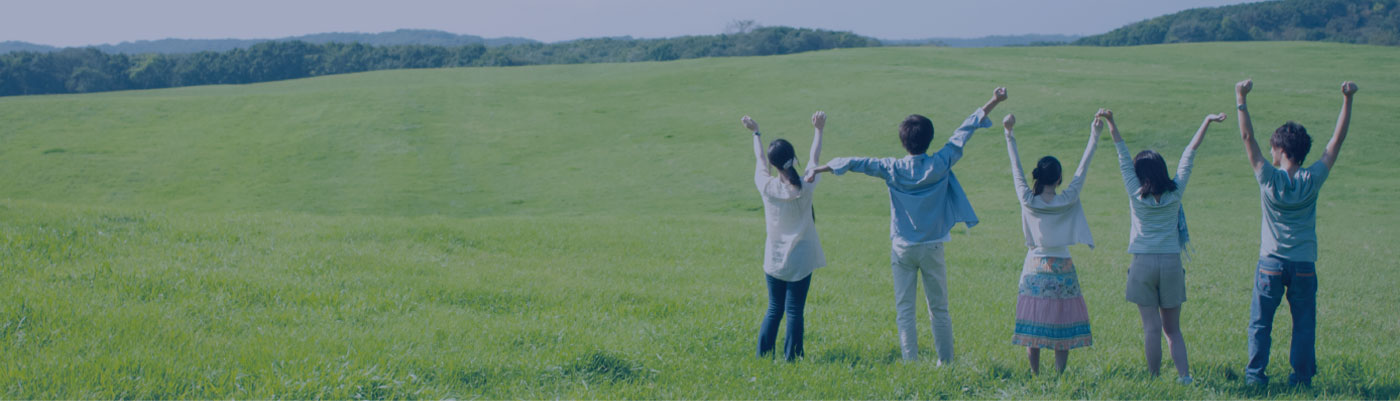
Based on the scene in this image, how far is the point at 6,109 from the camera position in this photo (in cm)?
3306

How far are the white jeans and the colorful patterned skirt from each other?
0.52 metres

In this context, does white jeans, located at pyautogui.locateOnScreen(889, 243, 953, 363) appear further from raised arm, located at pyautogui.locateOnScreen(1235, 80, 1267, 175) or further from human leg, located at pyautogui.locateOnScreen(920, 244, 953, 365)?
raised arm, located at pyautogui.locateOnScreen(1235, 80, 1267, 175)

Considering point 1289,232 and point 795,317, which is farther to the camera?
point 795,317

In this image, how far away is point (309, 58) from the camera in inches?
2955

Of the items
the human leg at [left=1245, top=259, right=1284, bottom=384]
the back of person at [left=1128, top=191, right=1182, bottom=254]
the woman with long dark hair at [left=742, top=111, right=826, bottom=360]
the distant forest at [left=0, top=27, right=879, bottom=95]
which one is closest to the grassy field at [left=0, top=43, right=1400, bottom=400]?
the human leg at [left=1245, top=259, right=1284, bottom=384]

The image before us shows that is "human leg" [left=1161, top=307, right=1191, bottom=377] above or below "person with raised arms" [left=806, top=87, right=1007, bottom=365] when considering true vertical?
below

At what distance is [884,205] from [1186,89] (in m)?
17.8

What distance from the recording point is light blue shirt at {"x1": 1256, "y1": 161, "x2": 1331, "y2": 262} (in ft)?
18.6

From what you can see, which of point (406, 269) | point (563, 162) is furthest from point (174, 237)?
point (563, 162)

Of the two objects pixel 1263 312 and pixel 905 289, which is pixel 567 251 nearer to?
pixel 905 289

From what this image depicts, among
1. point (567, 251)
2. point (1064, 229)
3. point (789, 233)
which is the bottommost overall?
point (567, 251)

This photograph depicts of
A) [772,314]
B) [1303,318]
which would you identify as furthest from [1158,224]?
[772,314]

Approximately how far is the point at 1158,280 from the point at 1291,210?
96 centimetres

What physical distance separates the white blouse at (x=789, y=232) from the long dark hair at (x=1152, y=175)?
217cm
